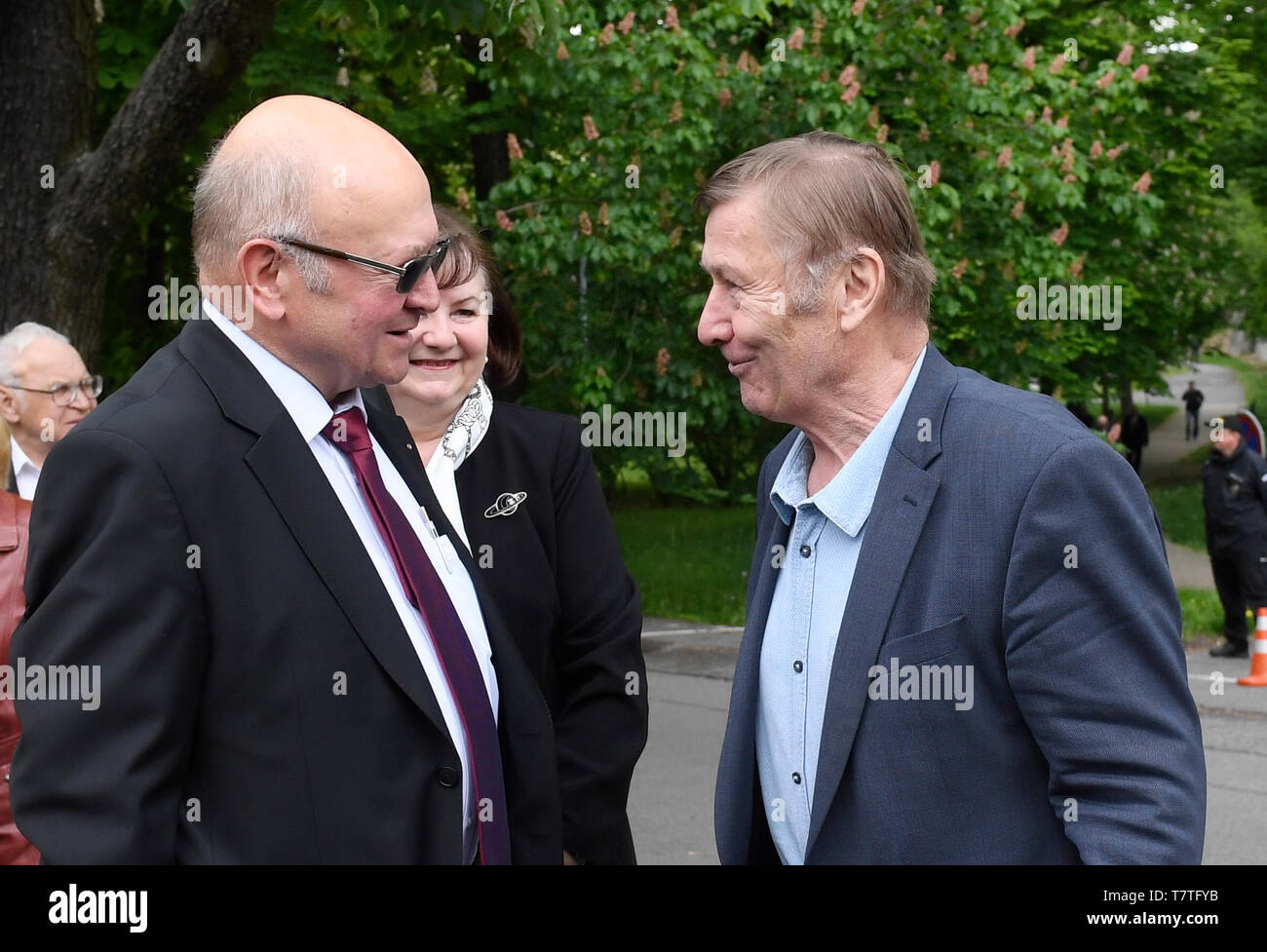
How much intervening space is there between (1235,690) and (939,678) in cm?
870

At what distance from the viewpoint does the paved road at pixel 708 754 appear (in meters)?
6.50

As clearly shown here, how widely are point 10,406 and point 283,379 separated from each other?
2.95 meters

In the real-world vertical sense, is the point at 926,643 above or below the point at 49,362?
below

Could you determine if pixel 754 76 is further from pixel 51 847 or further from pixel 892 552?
pixel 51 847

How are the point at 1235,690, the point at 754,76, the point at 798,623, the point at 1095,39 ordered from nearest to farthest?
1. the point at 798,623
2. the point at 1235,690
3. the point at 754,76
4. the point at 1095,39

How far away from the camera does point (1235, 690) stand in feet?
32.0

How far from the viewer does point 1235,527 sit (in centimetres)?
1082

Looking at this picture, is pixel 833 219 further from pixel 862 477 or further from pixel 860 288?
pixel 862 477

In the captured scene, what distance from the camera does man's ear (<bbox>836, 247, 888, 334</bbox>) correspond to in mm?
2354

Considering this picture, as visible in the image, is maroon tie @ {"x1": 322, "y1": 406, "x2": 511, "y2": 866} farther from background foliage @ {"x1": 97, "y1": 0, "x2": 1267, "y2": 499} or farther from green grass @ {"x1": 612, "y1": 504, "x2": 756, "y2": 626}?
green grass @ {"x1": 612, "y1": 504, "x2": 756, "y2": 626}

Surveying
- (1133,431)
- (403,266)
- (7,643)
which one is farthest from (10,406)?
(1133,431)

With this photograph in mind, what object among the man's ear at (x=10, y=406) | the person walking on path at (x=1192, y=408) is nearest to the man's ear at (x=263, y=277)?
the man's ear at (x=10, y=406)
